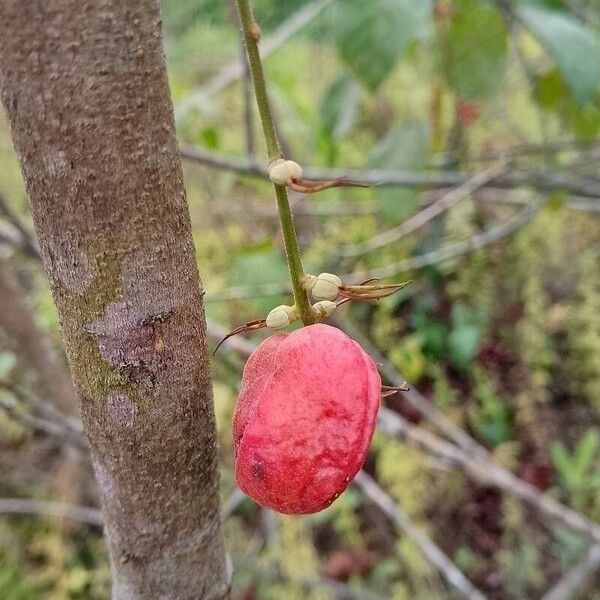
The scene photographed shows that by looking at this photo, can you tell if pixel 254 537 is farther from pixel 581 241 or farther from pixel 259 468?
pixel 259 468

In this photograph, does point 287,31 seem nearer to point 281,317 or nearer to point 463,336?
point 281,317

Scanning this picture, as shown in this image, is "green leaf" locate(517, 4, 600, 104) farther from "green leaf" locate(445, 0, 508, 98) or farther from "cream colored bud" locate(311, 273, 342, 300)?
"cream colored bud" locate(311, 273, 342, 300)

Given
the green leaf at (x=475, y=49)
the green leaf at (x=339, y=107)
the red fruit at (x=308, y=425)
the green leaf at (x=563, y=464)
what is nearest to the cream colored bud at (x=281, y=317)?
the red fruit at (x=308, y=425)

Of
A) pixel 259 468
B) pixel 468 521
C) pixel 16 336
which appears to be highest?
pixel 259 468

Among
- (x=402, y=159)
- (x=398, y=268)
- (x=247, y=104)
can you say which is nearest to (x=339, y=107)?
(x=402, y=159)

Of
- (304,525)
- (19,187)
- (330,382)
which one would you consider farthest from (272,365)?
(19,187)
